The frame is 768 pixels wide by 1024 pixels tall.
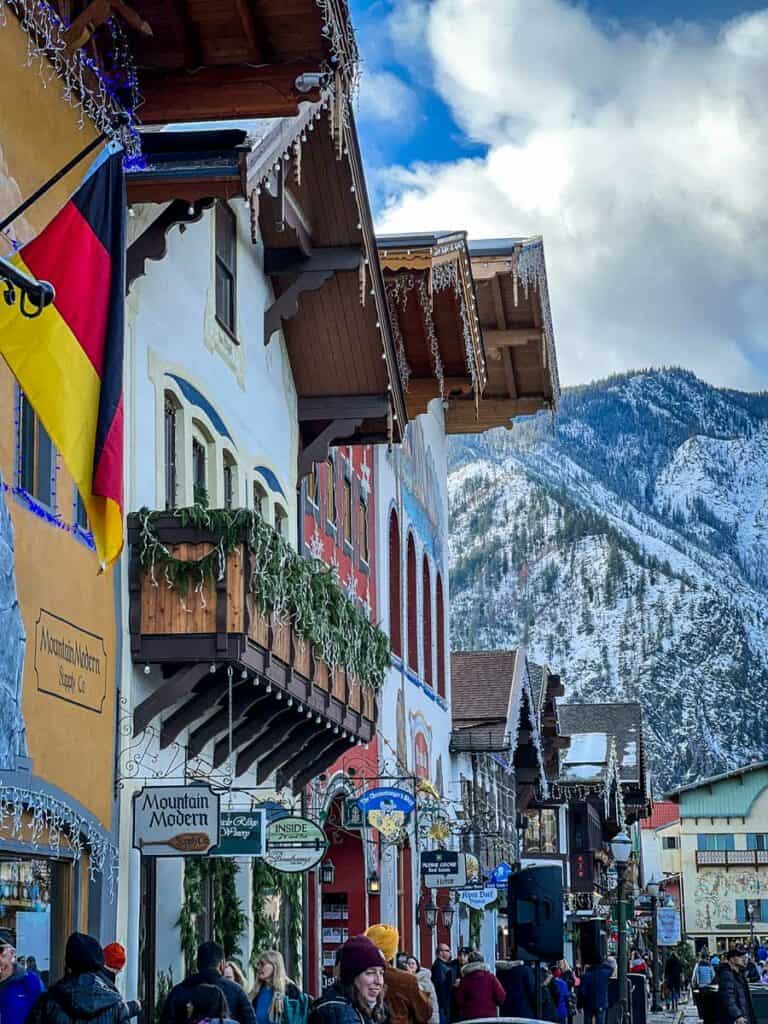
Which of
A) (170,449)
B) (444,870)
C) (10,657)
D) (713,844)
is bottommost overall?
(444,870)

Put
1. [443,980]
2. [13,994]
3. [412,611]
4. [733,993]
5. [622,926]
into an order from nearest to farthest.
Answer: [13,994] → [733,993] → [443,980] → [622,926] → [412,611]

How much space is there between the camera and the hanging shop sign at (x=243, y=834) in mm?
15805

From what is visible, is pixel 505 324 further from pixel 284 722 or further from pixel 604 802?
pixel 604 802

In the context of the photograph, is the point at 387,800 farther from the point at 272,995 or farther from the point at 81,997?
the point at 81,997

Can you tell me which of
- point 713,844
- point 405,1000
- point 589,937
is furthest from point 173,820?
point 713,844

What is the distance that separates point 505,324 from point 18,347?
2258cm

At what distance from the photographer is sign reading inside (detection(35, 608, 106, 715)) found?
43.1 ft

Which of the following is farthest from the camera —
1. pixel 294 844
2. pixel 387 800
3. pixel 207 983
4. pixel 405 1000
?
pixel 387 800

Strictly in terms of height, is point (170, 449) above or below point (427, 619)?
below

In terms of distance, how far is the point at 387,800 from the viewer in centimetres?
2259

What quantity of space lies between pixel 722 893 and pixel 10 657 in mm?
90054

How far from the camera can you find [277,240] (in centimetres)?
2117

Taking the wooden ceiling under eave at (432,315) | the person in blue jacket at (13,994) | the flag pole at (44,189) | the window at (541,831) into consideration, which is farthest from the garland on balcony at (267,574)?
the window at (541,831)

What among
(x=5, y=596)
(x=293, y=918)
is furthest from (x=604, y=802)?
(x=5, y=596)
